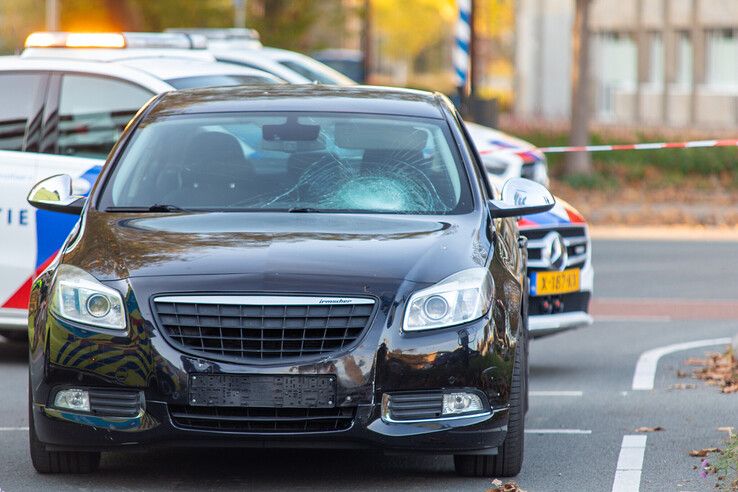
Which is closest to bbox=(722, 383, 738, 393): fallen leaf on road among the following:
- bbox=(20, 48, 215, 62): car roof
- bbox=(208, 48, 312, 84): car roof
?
bbox=(20, 48, 215, 62): car roof

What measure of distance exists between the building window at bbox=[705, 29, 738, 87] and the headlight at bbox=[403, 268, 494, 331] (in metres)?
36.2

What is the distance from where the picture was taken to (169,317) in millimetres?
6059

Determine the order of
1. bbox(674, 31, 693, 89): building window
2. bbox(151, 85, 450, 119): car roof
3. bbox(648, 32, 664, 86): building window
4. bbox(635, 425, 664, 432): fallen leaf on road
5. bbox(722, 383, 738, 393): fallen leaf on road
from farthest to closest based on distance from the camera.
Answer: bbox(648, 32, 664, 86): building window → bbox(674, 31, 693, 89): building window → bbox(722, 383, 738, 393): fallen leaf on road → bbox(635, 425, 664, 432): fallen leaf on road → bbox(151, 85, 450, 119): car roof

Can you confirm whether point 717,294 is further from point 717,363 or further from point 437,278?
point 437,278

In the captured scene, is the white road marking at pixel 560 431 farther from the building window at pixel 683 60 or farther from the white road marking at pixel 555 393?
the building window at pixel 683 60

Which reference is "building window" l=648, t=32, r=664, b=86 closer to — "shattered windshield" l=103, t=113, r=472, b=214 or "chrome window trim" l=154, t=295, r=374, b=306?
"shattered windshield" l=103, t=113, r=472, b=214

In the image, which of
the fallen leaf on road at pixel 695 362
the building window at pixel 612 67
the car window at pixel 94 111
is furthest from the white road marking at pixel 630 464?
the building window at pixel 612 67

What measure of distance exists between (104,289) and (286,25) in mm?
30165

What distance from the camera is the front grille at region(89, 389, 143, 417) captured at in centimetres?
609

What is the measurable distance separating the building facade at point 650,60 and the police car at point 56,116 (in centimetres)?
2831

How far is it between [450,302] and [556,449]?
1.47m

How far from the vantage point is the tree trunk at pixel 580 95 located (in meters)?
23.8

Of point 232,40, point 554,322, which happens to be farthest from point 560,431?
point 232,40

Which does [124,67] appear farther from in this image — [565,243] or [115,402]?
[115,402]
